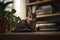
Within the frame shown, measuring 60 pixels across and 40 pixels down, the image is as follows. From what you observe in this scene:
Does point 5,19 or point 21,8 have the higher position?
point 21,8

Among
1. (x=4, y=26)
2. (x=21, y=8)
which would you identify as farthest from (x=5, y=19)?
(x=21, y=8)

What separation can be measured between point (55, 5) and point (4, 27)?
40.7 inches

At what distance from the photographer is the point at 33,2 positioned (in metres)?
2.46

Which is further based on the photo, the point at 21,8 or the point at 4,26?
the point at 21,8

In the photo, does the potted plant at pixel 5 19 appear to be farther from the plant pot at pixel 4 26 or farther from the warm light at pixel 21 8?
the warm light at pixel 21 8
